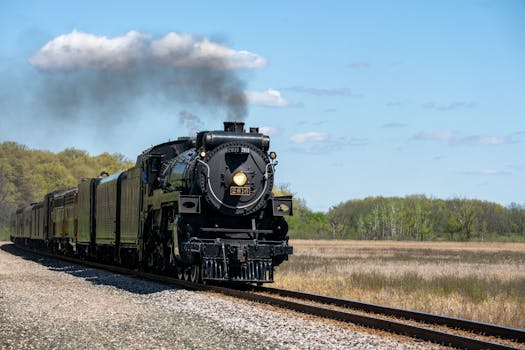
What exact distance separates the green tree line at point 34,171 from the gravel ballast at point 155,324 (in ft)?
278

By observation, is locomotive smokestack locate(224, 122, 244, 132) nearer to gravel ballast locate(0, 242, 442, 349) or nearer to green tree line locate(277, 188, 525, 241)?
gravel ballast locate(0, 242, 442, 349)

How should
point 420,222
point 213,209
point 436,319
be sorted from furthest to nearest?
1. point 420,222
2. point 213,209
3. point 436,319

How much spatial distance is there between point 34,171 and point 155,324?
107 meters

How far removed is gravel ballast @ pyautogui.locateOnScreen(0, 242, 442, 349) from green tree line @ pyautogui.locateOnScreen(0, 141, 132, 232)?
84.6 metres

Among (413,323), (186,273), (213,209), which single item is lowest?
(413,323)

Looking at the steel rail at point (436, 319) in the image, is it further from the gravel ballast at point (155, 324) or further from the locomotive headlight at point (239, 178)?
the locomotive headlight at point (239, 178)

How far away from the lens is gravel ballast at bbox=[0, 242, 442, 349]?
9.59 meters

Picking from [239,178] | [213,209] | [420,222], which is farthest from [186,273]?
[420,222]

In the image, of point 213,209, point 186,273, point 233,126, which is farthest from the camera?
point 186,273

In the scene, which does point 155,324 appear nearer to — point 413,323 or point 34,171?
point 413,323

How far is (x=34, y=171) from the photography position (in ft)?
371

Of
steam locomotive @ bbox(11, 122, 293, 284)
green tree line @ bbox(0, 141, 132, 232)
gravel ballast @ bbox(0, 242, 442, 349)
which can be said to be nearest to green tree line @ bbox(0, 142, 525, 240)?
green tree line @ bbox(0, 141, 132, 232)

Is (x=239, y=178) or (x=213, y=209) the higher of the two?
(x=239, y=178)

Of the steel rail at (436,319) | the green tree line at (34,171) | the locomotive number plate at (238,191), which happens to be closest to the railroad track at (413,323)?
the steel rail at (436,319)
